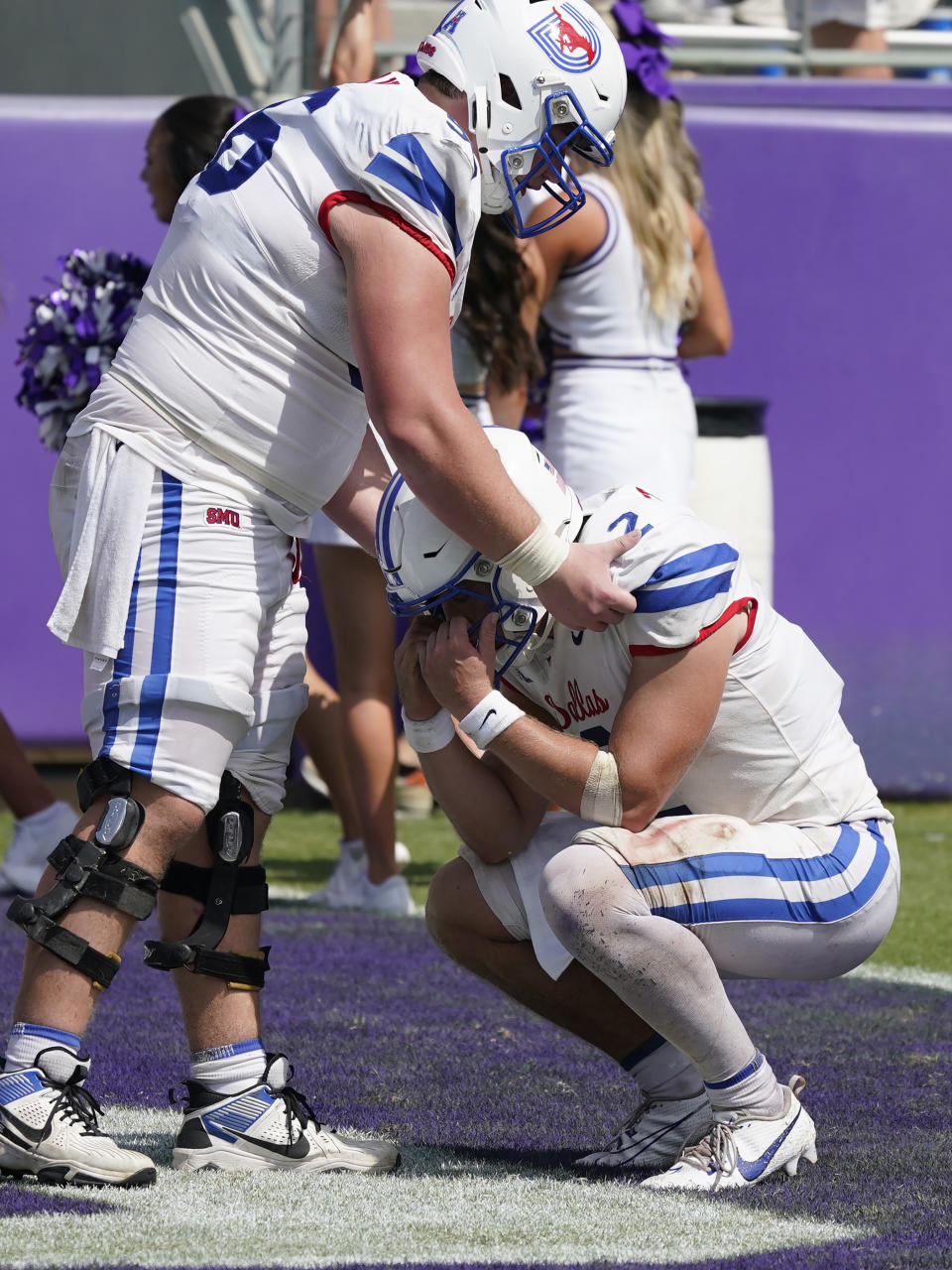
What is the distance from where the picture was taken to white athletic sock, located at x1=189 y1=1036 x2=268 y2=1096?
2.73 meters

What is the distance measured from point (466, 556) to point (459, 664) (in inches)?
6.0

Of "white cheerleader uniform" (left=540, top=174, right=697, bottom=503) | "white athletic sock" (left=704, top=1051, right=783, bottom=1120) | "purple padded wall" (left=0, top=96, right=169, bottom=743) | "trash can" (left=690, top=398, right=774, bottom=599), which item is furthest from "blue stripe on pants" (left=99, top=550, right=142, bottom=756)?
"purple padded wall" (left=0, top=96, right=169, bottom=743)

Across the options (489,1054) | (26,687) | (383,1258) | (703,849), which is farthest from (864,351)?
(383,1258)

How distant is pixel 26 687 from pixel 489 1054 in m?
3.99

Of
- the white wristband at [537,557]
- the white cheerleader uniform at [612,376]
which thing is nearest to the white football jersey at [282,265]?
the white wristband at [537,557]

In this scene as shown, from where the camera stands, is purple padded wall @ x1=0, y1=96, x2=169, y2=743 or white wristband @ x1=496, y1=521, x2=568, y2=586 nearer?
white wristband @ x1=496, y1=521, x2=568, y2=586

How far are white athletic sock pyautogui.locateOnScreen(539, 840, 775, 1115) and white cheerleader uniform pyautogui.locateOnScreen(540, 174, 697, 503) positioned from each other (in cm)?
216

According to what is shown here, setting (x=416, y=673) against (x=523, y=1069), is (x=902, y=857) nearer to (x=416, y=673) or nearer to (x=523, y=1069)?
(x=523, y=1069)

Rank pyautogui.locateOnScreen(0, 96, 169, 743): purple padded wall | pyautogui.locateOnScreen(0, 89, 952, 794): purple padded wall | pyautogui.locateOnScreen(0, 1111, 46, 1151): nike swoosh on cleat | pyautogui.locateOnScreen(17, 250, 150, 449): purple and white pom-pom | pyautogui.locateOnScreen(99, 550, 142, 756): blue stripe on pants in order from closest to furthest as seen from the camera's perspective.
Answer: pyautogui.locateOnScreen(0, 1111, 46, 1151): nike swoosh on cleat
pyautogui.locateOnScreen(99, 550, 142, 756): blue stripe on pants
pyautogui.locateOnScreen(17, 250, 150, 449): purple and white pom-pom
pyautogui.locateOnScreen(0, 96, 169, 743): purple padded wall
pyautogui.locateOnScreen(0, 89, 952, 794): purple padded wall


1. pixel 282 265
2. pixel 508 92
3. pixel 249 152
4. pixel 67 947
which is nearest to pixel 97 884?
pixel 67 947

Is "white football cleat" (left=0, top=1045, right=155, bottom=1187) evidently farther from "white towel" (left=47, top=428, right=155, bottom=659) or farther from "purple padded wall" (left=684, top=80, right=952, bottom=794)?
"purple padded wall" (left=684, top=80, right=952, bottom=794)

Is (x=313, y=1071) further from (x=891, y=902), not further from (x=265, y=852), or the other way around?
(x=265, y=852)

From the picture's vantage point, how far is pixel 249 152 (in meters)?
2.66

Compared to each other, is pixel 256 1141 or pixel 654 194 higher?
pixel 654 194
